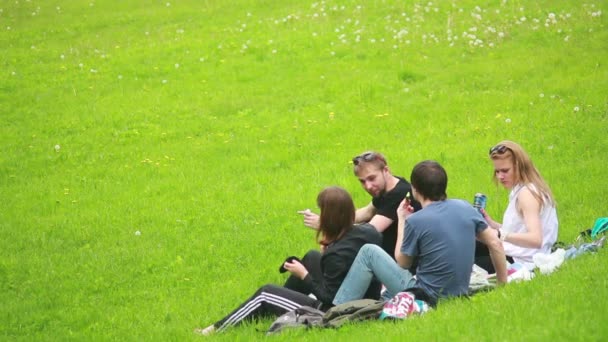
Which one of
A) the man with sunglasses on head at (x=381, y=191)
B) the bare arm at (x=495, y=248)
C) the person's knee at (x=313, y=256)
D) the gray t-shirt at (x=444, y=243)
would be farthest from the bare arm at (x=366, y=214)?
the bare arm at (x=495, y=248)

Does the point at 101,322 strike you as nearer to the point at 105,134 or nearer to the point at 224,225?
the point at 224,225

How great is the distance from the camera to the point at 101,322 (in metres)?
9.40

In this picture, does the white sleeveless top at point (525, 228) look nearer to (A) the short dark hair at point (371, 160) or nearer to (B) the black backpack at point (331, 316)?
(A) the short dark hair at point (371, 160)

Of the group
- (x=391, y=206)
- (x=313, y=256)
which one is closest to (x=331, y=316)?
(x=313, y=256)

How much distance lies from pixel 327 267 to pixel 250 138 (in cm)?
798

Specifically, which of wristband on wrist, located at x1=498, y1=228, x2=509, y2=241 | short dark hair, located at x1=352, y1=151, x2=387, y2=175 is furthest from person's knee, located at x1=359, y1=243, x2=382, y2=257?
wristband on wrist, located at x1=498, y1=228, x2=509, y2=241

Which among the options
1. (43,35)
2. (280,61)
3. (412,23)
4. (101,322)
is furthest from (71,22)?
(101,322)

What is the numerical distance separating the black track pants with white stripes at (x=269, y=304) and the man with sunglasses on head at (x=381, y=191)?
0.92 meters

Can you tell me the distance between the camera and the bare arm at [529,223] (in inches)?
336

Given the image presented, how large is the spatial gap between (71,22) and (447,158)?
1511 cm

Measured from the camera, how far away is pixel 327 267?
8352mm

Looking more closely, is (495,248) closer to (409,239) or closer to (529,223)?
(409,239)

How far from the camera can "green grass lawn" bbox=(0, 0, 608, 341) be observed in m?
9.46

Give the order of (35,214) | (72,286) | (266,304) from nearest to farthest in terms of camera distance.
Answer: (266,304), (72,286), (35,214)
